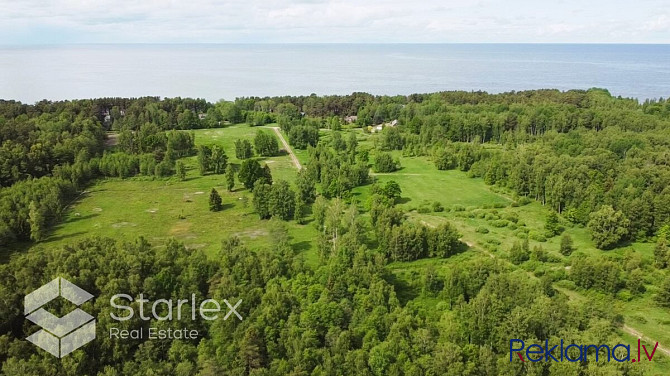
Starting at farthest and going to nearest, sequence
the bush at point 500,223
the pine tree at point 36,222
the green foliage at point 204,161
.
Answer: the green foliage at point 204,161 → the bush at point 500,223 → the pine tree at point 36,222

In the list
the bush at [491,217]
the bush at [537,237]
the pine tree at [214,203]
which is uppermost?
the pine tree at [214,203]

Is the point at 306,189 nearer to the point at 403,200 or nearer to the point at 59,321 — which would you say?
the point at 403,200

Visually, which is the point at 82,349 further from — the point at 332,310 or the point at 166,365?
the point at 332,310

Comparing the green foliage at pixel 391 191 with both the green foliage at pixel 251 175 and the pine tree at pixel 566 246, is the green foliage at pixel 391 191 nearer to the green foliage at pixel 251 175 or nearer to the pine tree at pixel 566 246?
the green foliage at pixel 251 175

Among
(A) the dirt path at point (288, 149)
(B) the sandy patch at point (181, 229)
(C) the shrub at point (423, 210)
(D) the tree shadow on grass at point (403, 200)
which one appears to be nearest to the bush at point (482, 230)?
(C) the shrub at point (423, 210)

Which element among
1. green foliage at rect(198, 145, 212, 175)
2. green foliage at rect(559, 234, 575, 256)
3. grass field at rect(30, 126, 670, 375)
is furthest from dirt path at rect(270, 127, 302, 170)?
green foliage at rect(559, 234, 575, 256)

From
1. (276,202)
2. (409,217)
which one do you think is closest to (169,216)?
(276,202)

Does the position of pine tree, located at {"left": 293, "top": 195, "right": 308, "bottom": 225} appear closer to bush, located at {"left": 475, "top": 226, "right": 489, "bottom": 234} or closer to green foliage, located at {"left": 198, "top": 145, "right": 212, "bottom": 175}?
bush, located at {"left": 475, "top": 226, "right": 489, "bottom": 234}
